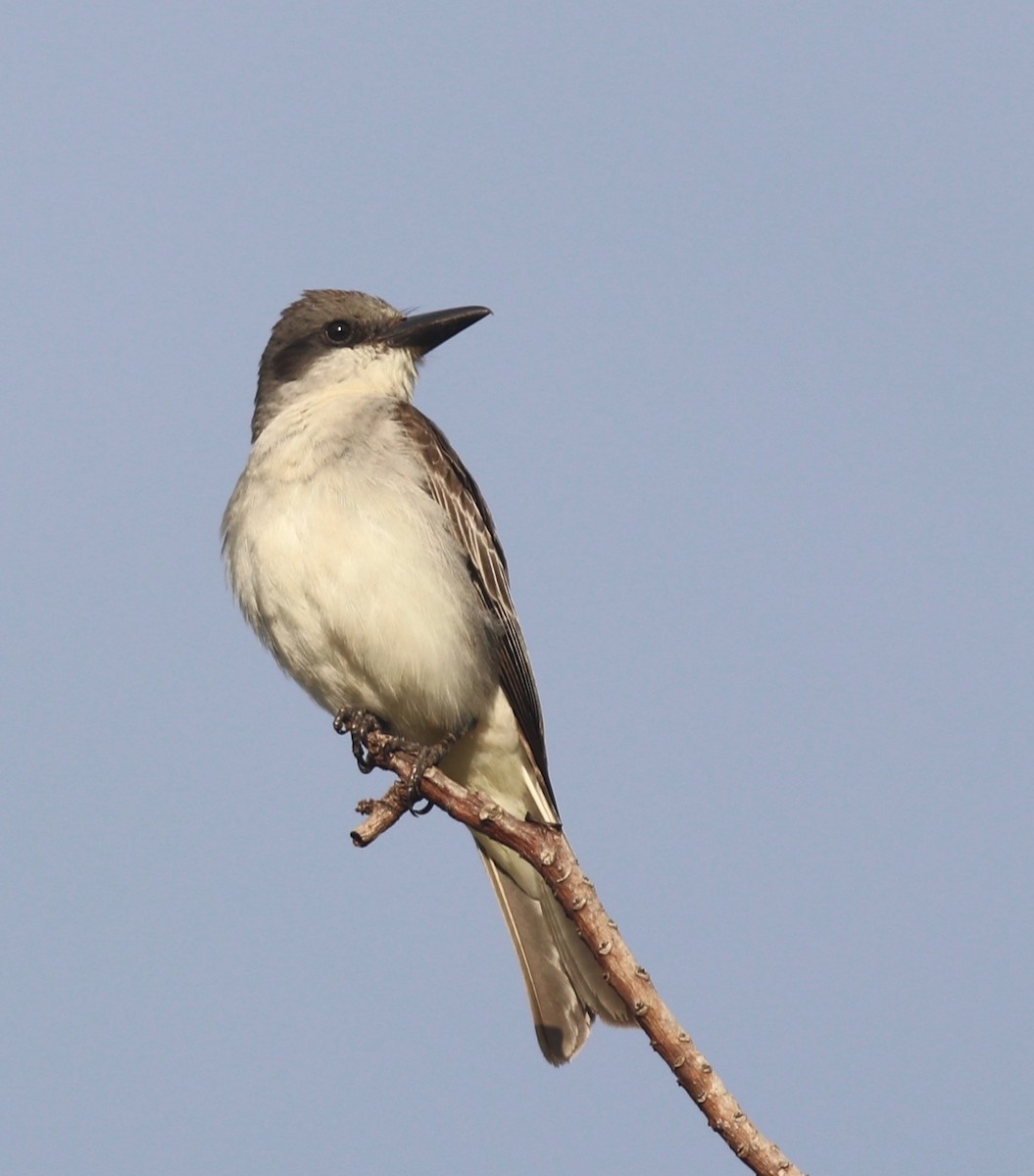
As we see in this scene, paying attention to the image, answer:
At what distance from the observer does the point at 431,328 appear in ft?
30.0

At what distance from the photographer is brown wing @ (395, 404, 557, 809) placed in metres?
8.02

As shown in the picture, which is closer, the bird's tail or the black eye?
the bird's tail

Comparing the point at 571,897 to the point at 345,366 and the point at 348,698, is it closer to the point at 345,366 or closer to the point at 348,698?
the point at 348,698

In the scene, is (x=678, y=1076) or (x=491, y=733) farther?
(x=491, y=733)

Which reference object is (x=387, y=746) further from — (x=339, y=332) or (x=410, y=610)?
(x=339, y=332)

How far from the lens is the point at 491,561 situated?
8164 mm

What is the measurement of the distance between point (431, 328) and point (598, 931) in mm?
4503

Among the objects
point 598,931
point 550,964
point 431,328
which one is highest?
point 431,328

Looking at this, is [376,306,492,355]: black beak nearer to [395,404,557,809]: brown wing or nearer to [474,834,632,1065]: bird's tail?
[395,404,557,809]: brown wing

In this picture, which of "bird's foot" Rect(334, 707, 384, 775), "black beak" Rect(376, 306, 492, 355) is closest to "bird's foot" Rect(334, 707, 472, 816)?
"bird's foot" Rect(334, 707, 384, 775)

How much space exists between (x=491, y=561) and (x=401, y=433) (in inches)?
30.8

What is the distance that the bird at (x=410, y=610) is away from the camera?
7.47m

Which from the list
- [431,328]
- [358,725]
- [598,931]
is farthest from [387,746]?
[431,328]

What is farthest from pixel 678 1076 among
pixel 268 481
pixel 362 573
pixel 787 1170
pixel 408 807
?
pixel 268 481
